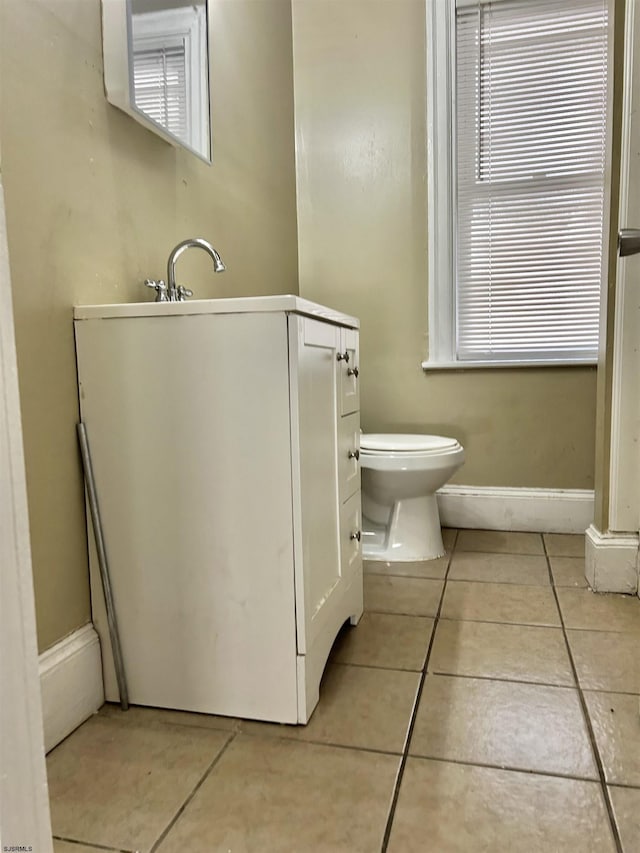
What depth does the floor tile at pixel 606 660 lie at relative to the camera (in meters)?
1.32

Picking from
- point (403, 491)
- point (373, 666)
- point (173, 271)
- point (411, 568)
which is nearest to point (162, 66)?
point (173, 271)

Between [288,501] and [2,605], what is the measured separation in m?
0.68

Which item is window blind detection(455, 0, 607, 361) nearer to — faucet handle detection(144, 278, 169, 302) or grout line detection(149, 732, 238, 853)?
faucet handle detection(144, 278, 169, 302)

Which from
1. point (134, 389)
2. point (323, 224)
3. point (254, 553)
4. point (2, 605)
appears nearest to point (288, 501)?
point (254, 553)

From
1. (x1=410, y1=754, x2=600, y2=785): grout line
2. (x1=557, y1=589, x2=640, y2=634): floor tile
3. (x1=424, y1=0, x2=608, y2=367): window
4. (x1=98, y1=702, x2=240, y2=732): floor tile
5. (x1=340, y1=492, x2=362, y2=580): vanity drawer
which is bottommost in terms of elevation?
(x1=557, y1=589, x2=640, y2=634): floor tile

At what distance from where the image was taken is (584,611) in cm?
171

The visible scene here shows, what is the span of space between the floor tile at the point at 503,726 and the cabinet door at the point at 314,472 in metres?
0.28

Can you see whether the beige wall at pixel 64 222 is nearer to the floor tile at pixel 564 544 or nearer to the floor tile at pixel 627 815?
the floor tile at pixel 627 815

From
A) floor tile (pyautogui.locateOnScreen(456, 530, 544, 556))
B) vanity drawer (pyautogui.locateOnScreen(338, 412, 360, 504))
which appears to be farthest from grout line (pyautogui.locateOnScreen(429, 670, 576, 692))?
floor tile (pyautogui.locateOnScreen(456, 530, 544, 556))

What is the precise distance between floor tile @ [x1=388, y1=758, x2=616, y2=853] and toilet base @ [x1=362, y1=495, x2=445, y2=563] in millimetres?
1129

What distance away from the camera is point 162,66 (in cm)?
154

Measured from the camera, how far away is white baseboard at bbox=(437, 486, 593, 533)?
247cm

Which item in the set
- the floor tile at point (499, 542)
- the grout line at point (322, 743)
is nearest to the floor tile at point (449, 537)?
the floor tile at point (499, 542)

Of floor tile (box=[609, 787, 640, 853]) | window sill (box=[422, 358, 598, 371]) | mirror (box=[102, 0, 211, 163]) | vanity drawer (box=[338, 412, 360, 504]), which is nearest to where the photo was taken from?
floor tile (box=[609, 787, 640, 853])
